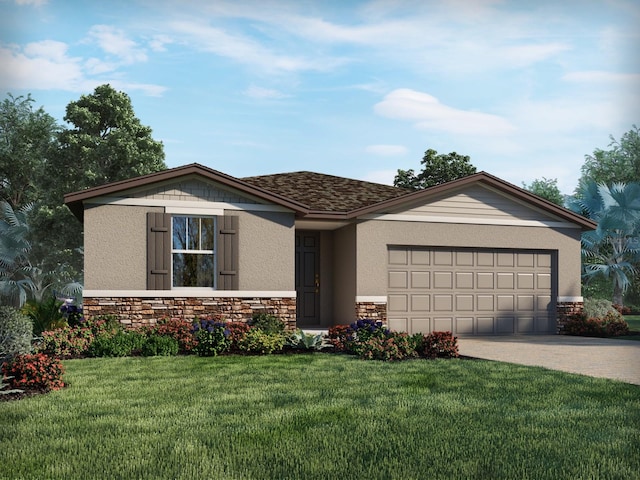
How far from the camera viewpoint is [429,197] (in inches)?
666

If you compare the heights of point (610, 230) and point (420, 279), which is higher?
→ point (610, 230)

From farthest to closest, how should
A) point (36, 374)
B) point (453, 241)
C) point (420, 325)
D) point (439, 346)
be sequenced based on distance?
point (453, 241)
point (420, 325)
point (439, 346)
point (36, 374)

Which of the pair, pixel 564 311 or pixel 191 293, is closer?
pixel 191 293

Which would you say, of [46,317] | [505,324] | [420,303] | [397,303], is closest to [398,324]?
[397,303]

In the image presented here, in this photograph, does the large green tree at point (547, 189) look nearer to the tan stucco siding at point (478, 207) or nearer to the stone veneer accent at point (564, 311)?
the stone veneer accent at point (564, 311)

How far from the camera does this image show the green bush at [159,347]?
12.3 metres

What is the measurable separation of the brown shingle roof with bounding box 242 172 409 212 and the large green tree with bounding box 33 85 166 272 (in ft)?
32.5

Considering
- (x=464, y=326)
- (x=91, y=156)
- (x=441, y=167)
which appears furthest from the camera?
(x=441, y=167)

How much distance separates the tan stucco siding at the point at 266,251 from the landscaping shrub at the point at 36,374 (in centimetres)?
654

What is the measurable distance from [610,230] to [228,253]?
725 inches

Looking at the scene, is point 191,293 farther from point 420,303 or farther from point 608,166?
point 608,166

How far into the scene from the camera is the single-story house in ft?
47.3

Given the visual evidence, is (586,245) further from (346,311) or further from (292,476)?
(292,476)

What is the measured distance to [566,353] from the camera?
13.0 metres
